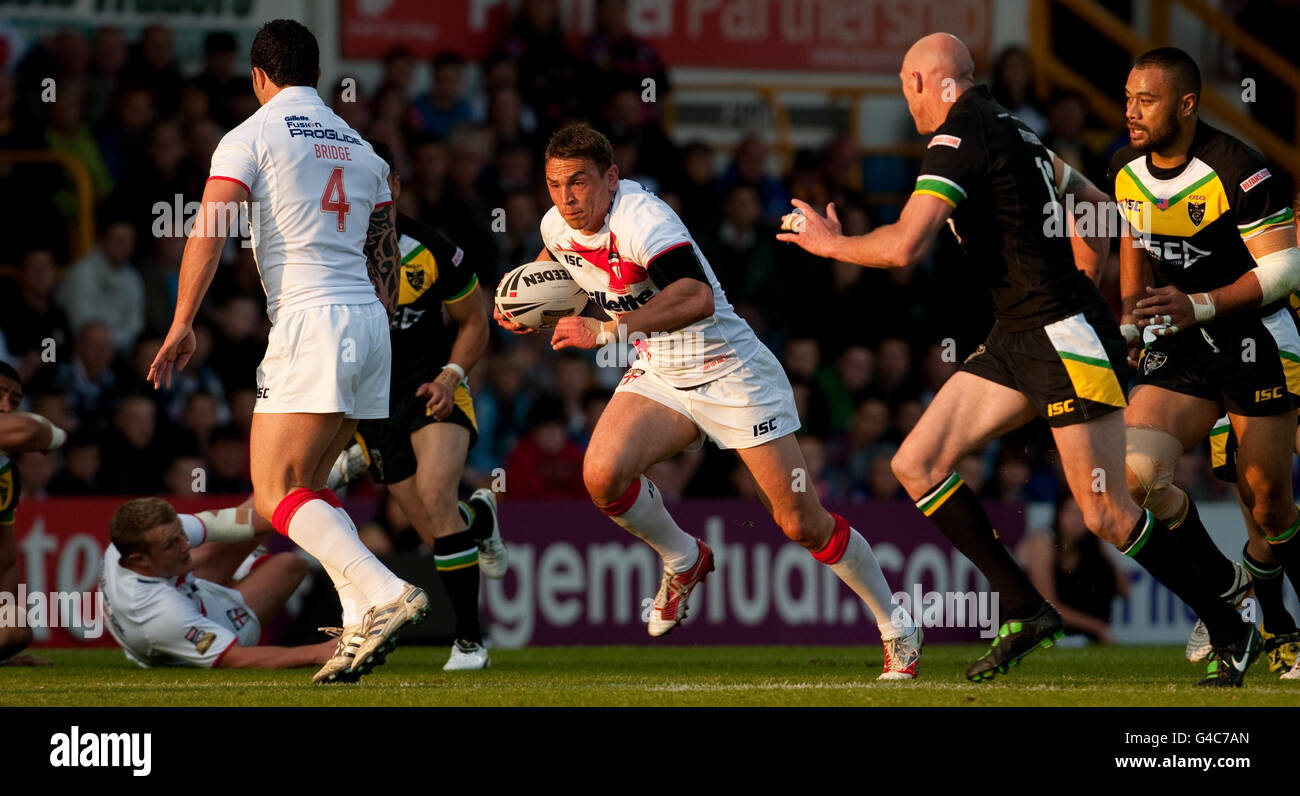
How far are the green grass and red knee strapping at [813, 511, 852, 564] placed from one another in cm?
55

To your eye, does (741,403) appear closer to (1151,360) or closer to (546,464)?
(1151,360)

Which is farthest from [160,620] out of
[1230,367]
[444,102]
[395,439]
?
[444,102]

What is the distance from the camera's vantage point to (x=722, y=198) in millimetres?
15062

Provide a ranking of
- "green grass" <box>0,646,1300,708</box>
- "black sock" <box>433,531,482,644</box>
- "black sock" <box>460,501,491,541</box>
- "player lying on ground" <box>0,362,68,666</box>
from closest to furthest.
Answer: "green grass" <box>0,646,1300,708</box> → "player lying on ground" <box>0,362,68,666</box> → "black sock" <box>433,531,482,644</box> → "black sock" <box>460,501,491,541</box>

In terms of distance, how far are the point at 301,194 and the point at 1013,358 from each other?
2964 millimetres

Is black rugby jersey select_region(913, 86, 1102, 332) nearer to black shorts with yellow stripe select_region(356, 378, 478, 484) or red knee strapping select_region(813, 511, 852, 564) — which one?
red knee strapping select_region(813, 511, 852, 564)

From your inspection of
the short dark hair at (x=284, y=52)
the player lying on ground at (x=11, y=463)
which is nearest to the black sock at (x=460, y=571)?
the player lying on ground at (x=11, y=463)

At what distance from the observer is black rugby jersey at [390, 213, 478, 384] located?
30.1 ft

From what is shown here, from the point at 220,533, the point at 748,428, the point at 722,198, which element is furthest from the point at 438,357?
the point at 722,198

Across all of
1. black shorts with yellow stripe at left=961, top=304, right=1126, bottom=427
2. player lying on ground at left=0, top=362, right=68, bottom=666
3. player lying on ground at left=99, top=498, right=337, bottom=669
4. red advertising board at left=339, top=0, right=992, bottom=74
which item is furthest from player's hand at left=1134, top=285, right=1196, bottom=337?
red advertising board at left=339, top=0, right=992, bottom=74

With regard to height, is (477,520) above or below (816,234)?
below

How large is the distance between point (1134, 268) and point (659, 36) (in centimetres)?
990

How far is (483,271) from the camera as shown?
1334 centimetres

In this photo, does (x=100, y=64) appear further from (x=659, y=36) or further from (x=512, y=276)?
(x=512, y=276)
